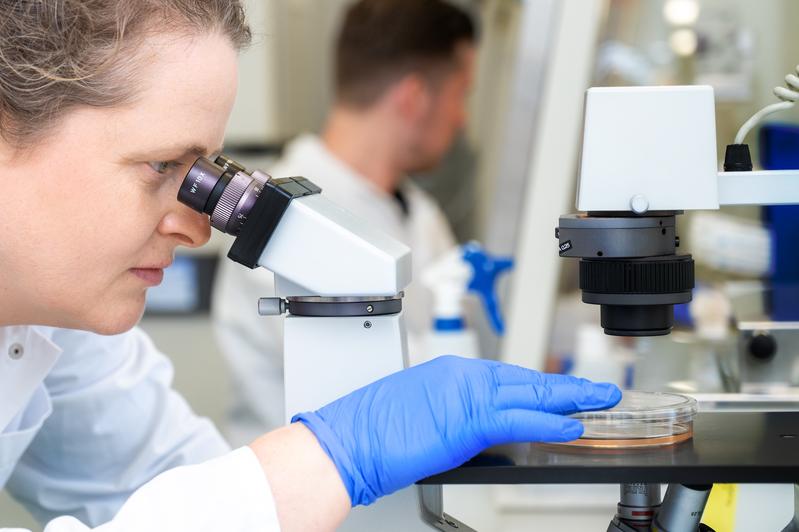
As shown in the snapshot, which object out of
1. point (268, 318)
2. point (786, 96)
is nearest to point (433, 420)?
point (786, 96)

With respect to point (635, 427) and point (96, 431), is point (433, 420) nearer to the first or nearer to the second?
point (635, 427)

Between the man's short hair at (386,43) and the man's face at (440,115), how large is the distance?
0.06 m

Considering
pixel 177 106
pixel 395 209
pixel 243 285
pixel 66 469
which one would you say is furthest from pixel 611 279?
pixel 395 209

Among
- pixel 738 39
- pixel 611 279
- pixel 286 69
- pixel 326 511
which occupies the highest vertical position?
pixel 286 69

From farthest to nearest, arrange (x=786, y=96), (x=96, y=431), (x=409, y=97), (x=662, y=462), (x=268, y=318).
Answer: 1. (x=409, y=97)
2. (x=268, y=318)
3. (x=96, y=431)
4. (x=786, y=96)
5. (x=662, y=462)

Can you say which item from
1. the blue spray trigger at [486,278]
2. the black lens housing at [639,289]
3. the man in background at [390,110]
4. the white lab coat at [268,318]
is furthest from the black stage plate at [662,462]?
the man in background at [390,110]

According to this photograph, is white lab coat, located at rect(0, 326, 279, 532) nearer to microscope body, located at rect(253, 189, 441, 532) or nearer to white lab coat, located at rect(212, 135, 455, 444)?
microscope body, located at rect(253, 189, 441, 532)

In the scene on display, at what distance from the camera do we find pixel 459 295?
1.81 meters

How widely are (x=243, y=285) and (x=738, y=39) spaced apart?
1.27 m

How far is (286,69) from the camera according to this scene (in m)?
3.71

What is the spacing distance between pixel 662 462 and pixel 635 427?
0.09 m

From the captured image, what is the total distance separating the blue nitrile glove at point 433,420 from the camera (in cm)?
90

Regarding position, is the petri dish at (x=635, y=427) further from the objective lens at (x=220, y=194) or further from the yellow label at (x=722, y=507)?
the objective lens at (x=220, y=194)

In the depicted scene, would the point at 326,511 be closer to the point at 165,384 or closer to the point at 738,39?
the point at 165,384
